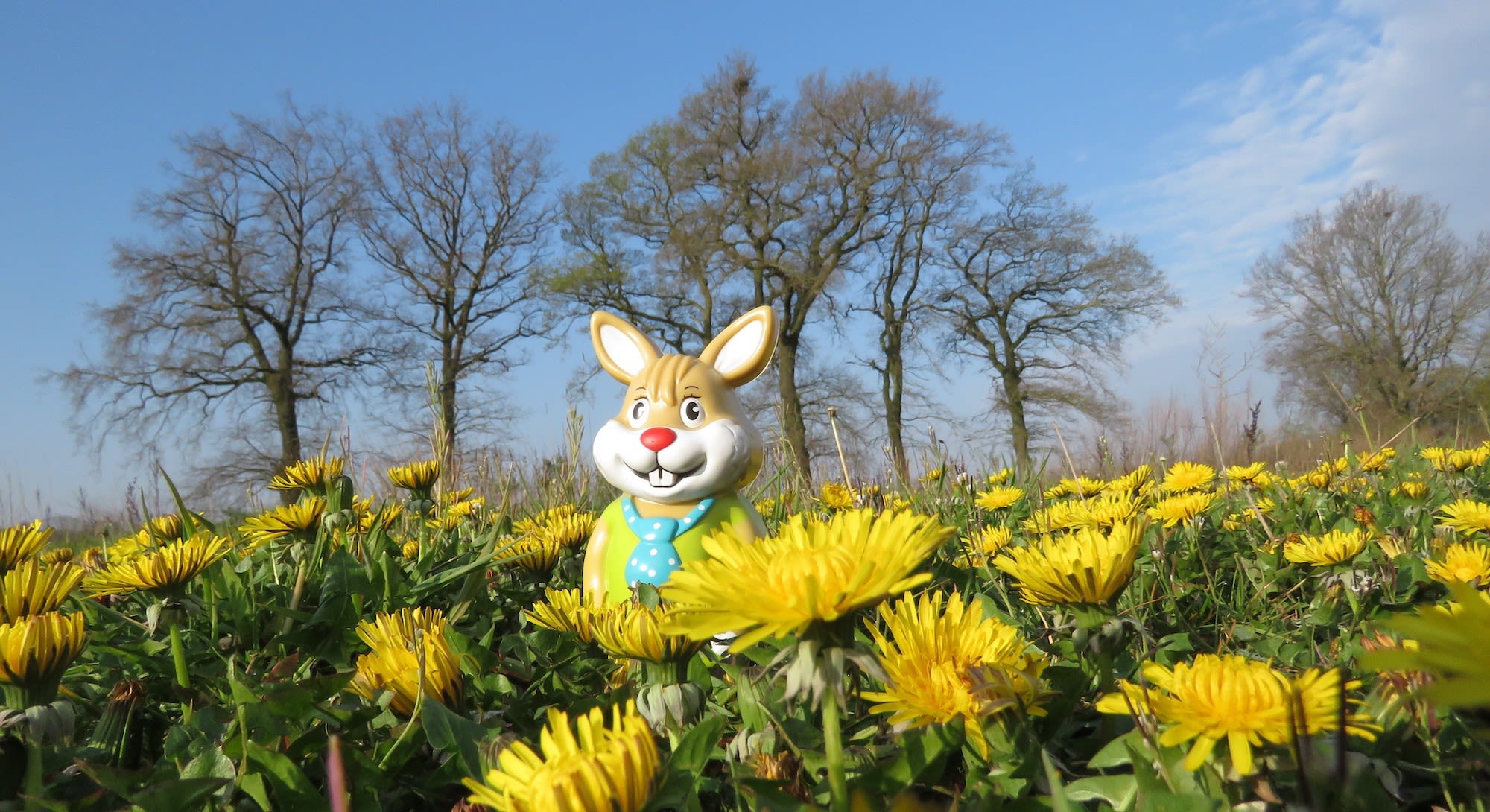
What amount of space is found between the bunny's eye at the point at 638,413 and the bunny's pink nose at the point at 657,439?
0.23 ft

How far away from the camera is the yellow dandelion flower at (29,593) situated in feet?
3.12

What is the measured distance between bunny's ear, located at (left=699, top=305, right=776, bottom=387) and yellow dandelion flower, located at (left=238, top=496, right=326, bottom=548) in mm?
851

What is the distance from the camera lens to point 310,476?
1.59 meters

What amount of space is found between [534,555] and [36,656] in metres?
0.85

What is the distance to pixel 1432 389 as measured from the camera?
65.0 ft

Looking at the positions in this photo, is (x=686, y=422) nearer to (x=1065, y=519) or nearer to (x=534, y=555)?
(x=534, y=555)

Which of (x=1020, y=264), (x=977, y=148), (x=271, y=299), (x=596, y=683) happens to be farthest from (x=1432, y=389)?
(x=271, y=299)

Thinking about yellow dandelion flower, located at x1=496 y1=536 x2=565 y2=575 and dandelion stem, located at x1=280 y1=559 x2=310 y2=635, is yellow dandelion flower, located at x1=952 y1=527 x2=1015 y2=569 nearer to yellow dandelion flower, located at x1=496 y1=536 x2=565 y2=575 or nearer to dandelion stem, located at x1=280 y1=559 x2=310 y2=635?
yellow dandelion flower, located at x1=496 y1=536 x2=565 y2=575

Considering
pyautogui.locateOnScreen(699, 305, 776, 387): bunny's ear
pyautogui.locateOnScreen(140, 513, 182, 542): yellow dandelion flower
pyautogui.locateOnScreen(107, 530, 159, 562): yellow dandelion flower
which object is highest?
pyautogui.locateOnScreen(699, 305, 776, 387): bunny's ear

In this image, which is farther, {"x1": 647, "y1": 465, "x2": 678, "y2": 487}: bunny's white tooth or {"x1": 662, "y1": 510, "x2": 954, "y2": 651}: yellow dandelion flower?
{"x1": 647, "y1": 465, "x2": 678, "y2": 487}: bunny's white tooth

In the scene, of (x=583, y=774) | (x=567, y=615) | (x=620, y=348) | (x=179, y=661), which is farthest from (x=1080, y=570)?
(x=620, y=348)

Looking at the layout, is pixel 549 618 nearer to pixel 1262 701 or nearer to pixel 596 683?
pixel 596 683

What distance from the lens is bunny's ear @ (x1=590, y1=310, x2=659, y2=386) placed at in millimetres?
1936

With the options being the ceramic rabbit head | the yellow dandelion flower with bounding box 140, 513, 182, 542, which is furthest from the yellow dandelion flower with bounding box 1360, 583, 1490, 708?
the yellow dandelion flower with bounding box 140, 513, 182, 542
